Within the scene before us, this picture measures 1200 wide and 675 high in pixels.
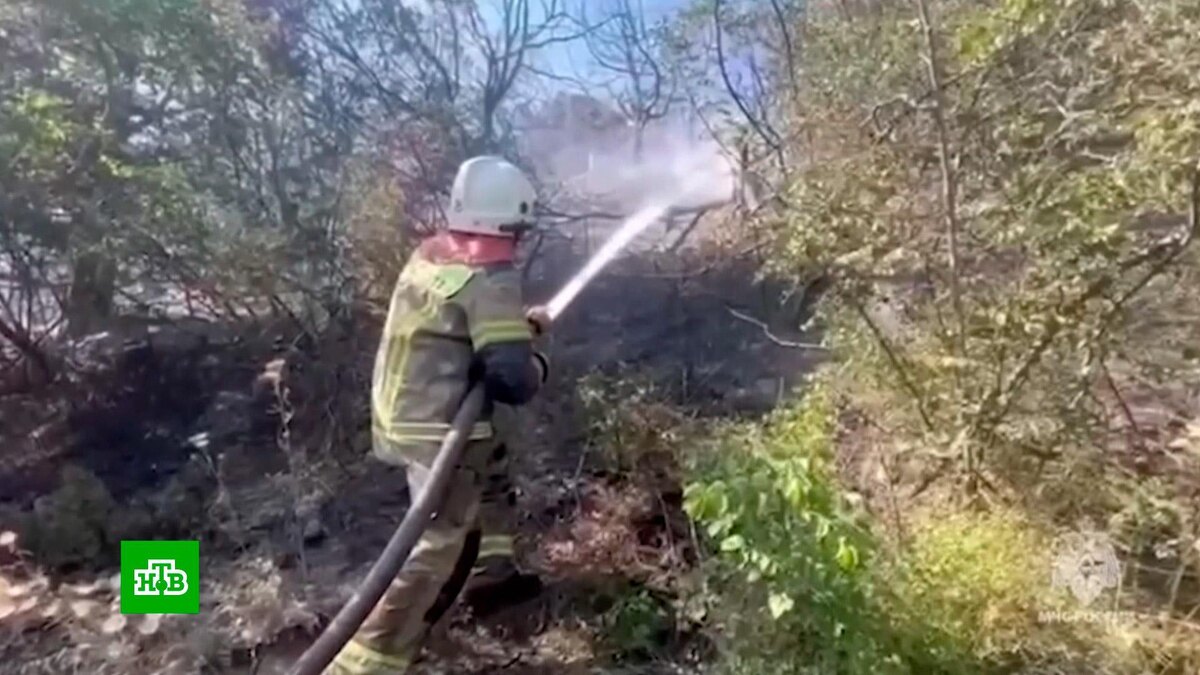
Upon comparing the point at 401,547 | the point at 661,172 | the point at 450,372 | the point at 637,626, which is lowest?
the point at 637,626

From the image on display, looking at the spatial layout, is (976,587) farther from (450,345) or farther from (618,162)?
(618,162)

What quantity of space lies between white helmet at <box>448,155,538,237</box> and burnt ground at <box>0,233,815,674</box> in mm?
833

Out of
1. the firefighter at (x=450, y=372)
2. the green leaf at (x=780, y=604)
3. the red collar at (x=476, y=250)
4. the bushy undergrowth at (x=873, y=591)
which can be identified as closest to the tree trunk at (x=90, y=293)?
the firefighter at (x=450, y=372)

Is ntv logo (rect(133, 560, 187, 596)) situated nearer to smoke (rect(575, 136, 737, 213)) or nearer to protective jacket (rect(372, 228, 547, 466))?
protective jacket (rect(372, 228, 547, 466))

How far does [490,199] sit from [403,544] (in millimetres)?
839

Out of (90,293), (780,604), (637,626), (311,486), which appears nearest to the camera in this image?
(780,604)

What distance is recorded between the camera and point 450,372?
2.64 metres

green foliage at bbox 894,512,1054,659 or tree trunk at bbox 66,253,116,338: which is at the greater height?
tree trunk at bbox 66,253,116,338

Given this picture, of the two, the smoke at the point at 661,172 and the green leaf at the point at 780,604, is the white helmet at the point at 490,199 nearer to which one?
the green leaf at the point at 780,604

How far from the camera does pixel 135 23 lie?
348 centimetres

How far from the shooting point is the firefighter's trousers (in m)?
2.64

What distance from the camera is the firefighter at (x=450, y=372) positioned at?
2545 mm

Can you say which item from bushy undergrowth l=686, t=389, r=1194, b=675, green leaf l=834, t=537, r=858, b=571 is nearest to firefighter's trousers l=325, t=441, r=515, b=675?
bushy undergrowth l=686, t=389, r=1194, b=675

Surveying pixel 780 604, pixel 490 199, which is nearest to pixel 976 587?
pixel 780 604
